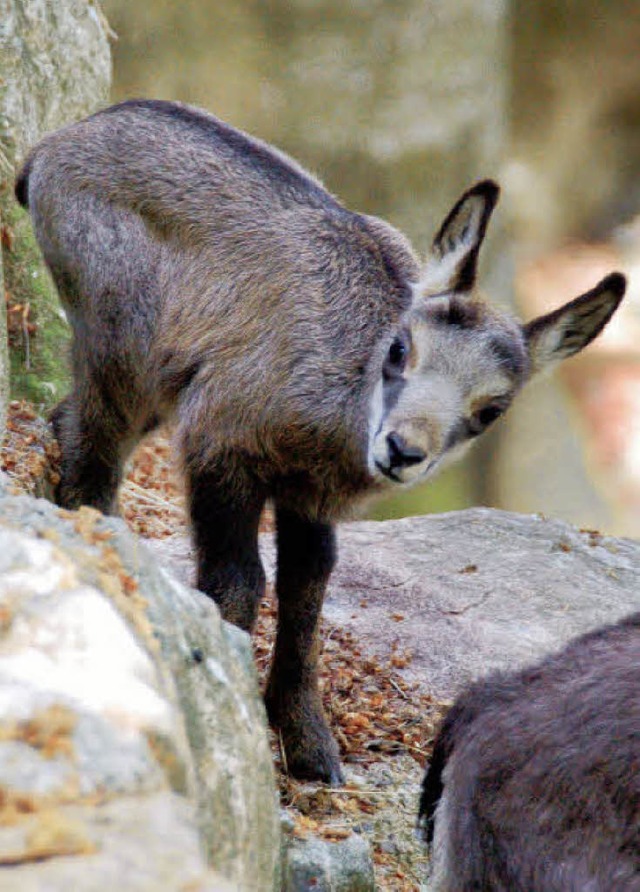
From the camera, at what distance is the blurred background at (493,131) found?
1083 cm

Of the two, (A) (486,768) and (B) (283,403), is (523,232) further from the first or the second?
(A) (486,768)

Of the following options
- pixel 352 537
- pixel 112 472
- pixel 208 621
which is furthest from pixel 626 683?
pixel 352 537

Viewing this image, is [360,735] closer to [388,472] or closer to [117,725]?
[388,472]

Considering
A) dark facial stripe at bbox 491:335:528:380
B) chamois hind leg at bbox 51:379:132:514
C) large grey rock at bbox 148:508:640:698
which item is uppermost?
dark facial stripe at bbox 491:335:528:380

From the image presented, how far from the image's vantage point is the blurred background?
10828 mm

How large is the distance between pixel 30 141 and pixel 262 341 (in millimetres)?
3171

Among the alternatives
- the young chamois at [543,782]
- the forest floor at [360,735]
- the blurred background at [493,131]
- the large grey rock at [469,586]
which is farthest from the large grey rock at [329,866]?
the blurred background at [493,131]

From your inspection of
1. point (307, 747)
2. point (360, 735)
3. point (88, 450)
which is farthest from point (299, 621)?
point (88, 450)

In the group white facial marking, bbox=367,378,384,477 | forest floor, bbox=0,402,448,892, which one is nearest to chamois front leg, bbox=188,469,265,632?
forest floor, bbox=0,402,448,892

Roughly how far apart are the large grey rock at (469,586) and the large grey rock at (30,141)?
1.35 meters

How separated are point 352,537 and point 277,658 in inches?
109

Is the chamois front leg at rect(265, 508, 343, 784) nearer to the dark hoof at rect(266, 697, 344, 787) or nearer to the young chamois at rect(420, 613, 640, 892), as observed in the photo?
the dark hoof at rect(266, 697, 344, 787)

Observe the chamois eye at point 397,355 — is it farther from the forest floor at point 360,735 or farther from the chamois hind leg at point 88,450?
the chamois hind leg at point 88,450

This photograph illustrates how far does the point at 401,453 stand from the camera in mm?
4801
